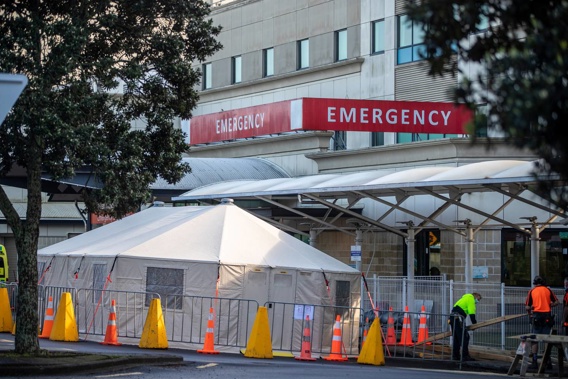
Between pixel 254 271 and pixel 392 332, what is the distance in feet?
12.1

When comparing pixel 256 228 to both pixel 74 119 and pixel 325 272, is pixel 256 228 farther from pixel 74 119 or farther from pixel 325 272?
pixel 74 119

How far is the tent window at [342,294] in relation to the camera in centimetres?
2388

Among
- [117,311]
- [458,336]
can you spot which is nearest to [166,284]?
[117,311]

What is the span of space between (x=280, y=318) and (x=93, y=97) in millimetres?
7721

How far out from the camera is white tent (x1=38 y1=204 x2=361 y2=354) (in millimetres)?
22781

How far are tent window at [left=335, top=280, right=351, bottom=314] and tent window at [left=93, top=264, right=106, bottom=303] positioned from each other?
5306 millimetres

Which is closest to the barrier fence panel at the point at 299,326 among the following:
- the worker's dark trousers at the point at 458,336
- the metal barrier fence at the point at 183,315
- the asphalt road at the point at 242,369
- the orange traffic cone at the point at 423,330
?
the metal barrier fence at the point at 183,315

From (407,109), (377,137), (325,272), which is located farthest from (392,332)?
(377,137)

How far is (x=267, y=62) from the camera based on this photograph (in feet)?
144

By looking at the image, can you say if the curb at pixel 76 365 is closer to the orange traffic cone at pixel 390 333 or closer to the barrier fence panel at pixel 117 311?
the barrier fence panel at pixel 117 311

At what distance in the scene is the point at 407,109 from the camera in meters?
31.3

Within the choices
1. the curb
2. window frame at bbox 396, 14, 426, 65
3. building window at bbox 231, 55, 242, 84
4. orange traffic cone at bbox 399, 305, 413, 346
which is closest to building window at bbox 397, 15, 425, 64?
window frame at bbox 396, 14, 426, 65

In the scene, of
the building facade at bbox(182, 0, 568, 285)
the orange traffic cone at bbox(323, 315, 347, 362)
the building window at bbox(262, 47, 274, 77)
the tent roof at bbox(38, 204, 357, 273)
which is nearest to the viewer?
the orange traffic cone at bbox(323, 315, 347, 362)

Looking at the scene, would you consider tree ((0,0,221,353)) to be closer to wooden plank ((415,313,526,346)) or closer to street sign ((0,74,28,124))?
wooden plank ((415,313,526,346))
